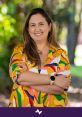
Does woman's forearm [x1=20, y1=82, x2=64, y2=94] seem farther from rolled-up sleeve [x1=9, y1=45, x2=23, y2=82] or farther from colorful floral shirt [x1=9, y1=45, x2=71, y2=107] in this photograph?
rolled-up sleeve [x1=9, y1=45, x2=23, y2=82]

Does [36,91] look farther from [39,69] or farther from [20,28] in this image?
[20,28]

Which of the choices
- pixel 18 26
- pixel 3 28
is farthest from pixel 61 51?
pixel 18 26

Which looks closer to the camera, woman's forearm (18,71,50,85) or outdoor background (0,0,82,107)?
woman's forearm (18,71,50,85)

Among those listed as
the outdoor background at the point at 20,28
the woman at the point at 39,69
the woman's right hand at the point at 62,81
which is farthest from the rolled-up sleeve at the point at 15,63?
the outdoor background at the point at 20,28

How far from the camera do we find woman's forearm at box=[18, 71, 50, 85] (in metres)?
3.64

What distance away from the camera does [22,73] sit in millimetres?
3711

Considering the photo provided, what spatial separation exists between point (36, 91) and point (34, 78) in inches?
4.2

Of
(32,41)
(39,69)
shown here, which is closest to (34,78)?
(39,69)

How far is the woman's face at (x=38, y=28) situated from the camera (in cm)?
370
